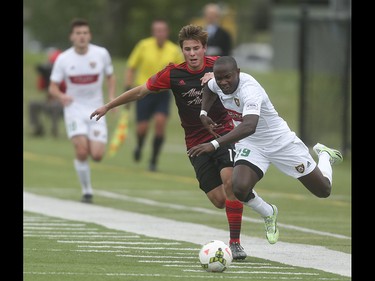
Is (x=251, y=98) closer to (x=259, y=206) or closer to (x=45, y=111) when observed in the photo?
(x=259, y=206)

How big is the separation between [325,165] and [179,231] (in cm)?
192

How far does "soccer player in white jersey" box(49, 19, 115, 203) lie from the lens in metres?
17.3

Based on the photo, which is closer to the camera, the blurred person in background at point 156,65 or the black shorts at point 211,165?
the black shorts at point 211,165

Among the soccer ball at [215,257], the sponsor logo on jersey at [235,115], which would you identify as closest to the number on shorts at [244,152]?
the sponsor logo on jersey at [235,115]

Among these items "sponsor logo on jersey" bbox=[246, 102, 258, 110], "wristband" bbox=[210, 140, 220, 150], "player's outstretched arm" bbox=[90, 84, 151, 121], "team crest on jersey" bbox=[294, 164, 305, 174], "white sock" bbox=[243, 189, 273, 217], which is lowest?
"white sock" bbox=[243, 189, 273, 217]

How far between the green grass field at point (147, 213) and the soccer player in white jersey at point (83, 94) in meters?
0.68

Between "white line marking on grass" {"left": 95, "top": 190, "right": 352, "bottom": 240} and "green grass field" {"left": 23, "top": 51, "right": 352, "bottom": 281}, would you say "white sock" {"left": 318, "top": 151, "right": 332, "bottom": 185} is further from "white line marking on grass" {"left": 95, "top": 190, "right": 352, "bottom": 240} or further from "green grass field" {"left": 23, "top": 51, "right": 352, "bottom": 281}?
"white line marking on grass" {"left": 95, "top": 190, "right": 352, "bottom": 240}

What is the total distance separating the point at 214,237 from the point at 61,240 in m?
1.64

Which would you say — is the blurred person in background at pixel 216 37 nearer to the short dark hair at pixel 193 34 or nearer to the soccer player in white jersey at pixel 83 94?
the soccer player in white jersey at pixel 83 94

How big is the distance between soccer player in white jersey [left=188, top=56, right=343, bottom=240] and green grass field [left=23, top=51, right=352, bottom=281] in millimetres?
719

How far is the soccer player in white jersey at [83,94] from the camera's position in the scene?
56.7ft

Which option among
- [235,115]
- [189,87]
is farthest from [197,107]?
[235,115]

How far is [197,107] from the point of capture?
12.6m

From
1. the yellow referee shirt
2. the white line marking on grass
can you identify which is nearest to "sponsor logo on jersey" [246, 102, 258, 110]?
the white line marking on grass
